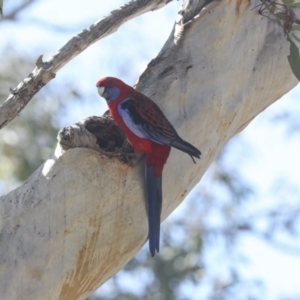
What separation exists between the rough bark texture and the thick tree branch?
21cm

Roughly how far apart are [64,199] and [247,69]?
3.42ft

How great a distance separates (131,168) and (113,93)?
21.1 inches

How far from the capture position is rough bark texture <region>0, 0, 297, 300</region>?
292 centimetres

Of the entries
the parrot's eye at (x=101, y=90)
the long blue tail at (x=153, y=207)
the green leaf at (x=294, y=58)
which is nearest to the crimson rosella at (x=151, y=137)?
the long blue tail at (x=153, y=207)

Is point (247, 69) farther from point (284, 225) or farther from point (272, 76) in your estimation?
point (284, 225)

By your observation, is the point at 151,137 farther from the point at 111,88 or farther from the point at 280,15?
the point at 280,15

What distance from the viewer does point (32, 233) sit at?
2.93m

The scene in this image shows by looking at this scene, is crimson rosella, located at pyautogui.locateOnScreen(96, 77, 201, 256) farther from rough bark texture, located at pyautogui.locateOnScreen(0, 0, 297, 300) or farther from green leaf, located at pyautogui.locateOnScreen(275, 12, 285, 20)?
green leaf, located at pyautogui.locateOnScreen(275, 12, 285, 20)

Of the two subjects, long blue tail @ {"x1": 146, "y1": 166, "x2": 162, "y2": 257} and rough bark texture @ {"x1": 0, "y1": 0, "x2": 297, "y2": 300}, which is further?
long blue tail @ {"x1": 146, "y1": 166, "x2": 162, "y2": 257}

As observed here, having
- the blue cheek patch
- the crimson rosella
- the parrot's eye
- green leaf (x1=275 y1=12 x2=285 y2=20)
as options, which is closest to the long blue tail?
the crimson rosella

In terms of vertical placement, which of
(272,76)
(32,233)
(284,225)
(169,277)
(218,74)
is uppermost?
(32,233)

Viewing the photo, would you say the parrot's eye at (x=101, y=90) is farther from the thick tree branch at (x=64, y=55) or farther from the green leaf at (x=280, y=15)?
the green leaf at (x=280, y=15)

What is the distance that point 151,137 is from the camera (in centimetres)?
321

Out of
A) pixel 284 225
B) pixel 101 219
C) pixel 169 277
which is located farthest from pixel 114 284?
pixel 101 219
